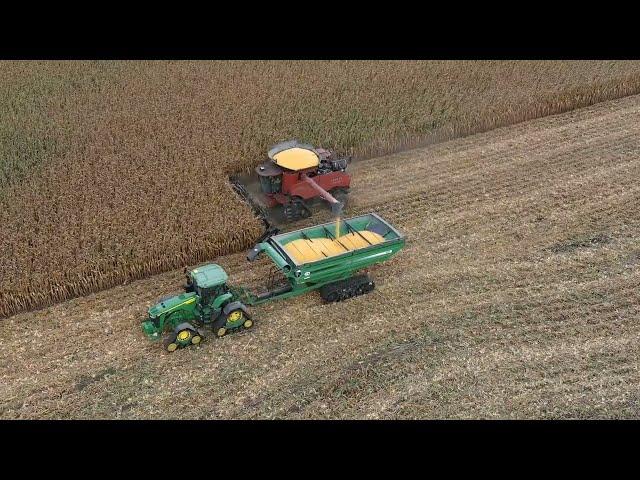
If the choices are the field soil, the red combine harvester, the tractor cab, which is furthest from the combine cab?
the tractor cab

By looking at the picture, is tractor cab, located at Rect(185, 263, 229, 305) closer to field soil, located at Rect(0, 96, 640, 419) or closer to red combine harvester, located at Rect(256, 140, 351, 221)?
field soil, located at Rect(0, 96, 640, 419)

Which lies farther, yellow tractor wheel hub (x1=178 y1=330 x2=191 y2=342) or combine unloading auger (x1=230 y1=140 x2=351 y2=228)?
combine unloading auger (x1=230 y1=140 x2=351 y2=228)

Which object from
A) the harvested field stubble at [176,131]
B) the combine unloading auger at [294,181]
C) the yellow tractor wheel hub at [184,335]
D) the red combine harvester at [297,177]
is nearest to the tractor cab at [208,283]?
the yellow tractor wheel hub at [184,335]

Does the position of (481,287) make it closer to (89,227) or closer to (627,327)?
(627,327)

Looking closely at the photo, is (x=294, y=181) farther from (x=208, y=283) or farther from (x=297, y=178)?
(x=208, y=283)

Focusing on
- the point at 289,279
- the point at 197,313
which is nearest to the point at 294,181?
the point at 289,279
